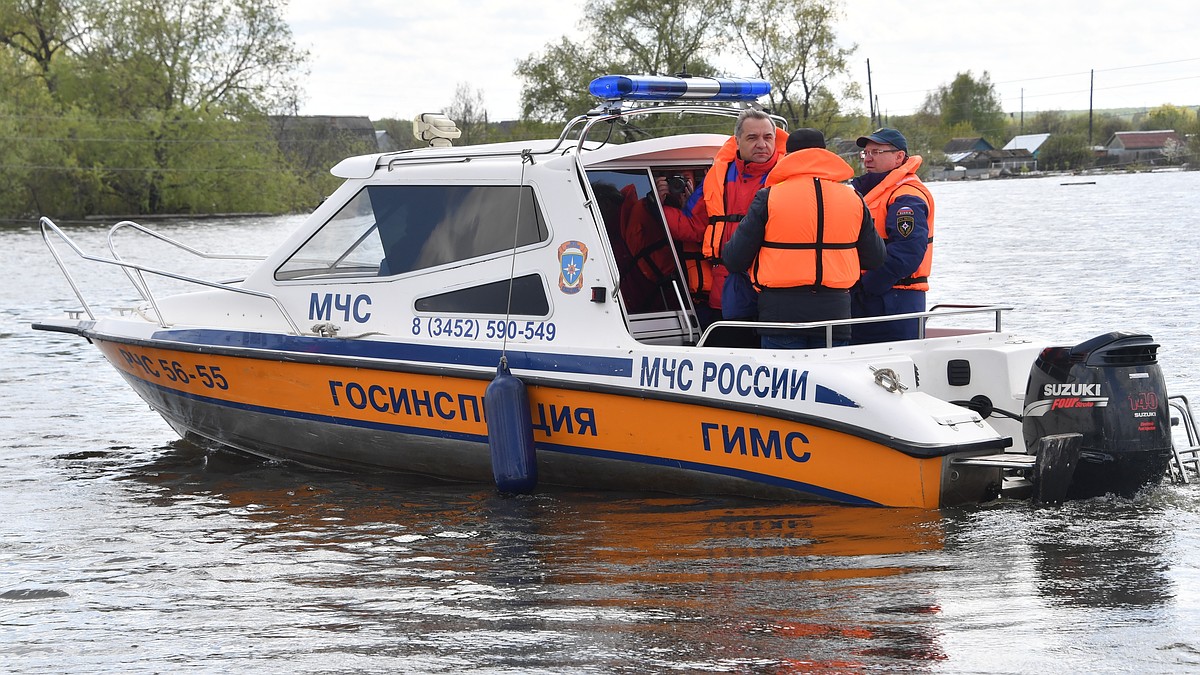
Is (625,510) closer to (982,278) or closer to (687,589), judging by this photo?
(687,589)

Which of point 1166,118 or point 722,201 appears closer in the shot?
point 722,201

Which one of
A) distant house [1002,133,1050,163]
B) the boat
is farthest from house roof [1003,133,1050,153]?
the boat

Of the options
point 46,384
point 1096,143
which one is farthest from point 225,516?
point 1096,143

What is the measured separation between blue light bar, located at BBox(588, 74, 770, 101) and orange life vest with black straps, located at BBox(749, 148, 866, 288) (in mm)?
969

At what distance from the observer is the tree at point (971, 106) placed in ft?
373

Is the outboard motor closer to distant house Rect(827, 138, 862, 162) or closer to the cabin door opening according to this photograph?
the cabin door opening

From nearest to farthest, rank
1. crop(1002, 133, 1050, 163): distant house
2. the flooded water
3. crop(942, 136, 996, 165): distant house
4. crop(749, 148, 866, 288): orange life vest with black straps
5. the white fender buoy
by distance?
the flooded water, crop(749, 148, 866, 288): orange life vest with black straps, the white fender buoy, crop(1002, 133, 1050, 163): distant house, crop(942, 136, 996, 165): distant house

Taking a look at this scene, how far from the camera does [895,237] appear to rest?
6363 mm

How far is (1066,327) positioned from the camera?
13539 millimetres

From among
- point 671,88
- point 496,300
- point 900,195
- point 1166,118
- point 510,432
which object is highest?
point 1166,118

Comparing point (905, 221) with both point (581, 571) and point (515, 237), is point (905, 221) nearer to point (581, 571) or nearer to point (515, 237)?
point (515, 237)

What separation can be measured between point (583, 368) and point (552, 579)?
1338 mm

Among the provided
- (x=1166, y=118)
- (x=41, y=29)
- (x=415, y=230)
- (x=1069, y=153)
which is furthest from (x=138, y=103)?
(x=1166, y=118)

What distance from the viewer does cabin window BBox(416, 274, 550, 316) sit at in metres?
6.53
